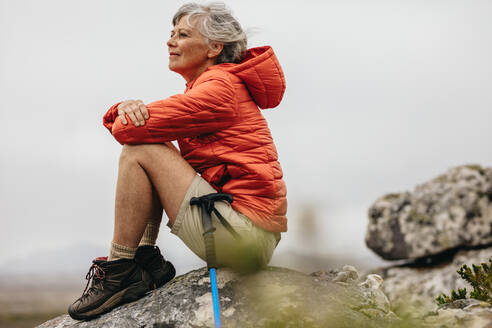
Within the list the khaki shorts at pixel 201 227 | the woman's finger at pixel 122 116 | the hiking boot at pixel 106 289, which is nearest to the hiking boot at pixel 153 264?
the hiking boot at pixel 106 289

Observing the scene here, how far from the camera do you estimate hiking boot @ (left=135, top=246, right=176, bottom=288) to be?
4090mm

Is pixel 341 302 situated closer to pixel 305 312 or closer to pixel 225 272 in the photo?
pixel 305 312

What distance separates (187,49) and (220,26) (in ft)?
1.24

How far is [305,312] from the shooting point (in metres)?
3.11

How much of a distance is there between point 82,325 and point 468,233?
6.35 metres

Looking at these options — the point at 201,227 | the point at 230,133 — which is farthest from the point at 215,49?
the point at 201,227

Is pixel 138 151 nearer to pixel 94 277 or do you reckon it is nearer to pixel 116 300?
pixel 94 277

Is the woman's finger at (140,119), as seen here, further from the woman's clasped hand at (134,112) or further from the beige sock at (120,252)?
the beige sock at (120,252)

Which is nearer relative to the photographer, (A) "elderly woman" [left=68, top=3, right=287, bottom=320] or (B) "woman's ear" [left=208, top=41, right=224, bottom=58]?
(A) "elderly woman" [left=68, top=3, right=287, bottom=320]

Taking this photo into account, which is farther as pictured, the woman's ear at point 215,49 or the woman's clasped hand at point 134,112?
the woman's ear at point 215,49

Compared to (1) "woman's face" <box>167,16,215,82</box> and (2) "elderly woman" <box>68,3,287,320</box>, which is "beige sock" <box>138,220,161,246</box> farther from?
(1) "woman's face" <box>167,16,215,82</box>

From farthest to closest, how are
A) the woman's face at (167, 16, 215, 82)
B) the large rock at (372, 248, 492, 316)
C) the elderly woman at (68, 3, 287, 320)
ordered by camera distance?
the large rock at (372, 248, 492, 316) → the woman's face at (167, 16, 215, 82) → the elderly woman at (68, 3, 287, 320)

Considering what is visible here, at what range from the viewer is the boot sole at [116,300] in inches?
153

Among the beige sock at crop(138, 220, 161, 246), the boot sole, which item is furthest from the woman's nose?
the boot sole
